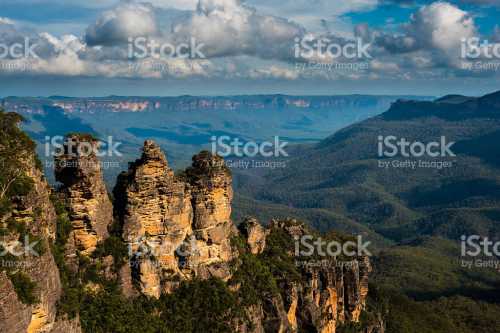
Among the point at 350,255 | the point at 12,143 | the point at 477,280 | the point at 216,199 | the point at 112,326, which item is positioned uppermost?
the point at 12,143

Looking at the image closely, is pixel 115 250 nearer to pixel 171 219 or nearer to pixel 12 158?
pixel 171 219

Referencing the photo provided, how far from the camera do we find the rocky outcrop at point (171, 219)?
136ft

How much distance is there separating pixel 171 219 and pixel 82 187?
9.00m

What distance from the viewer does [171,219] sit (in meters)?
43.4

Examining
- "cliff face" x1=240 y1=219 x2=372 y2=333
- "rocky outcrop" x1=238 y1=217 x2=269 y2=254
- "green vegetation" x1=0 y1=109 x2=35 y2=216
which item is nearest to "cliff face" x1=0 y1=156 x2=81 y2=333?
"green vegetation" x1=0 y1=109 x2=35 y2=216

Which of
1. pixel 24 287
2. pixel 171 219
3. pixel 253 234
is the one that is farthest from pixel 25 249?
pixel 253 234

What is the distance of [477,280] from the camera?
15650 cm

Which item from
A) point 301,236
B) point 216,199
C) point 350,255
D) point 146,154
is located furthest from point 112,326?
point 350,255

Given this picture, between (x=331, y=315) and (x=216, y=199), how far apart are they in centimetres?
2370

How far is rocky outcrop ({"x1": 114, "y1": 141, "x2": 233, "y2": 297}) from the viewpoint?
136 feet

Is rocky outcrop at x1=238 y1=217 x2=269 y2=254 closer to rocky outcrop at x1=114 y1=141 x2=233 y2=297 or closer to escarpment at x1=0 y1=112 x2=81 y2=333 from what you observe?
rocky outcrop at x1=114 y1=141 x2=233 y2=297

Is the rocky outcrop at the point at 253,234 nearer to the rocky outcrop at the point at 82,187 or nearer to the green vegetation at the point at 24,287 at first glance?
the rocky outcrop at the point at 82,187

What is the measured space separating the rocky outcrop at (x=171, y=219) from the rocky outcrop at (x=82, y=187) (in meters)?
3.51

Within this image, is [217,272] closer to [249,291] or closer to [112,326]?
[249,291]
